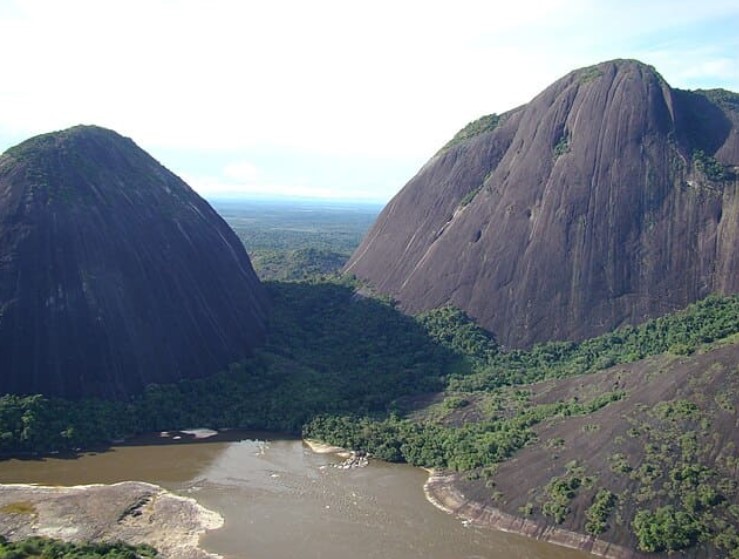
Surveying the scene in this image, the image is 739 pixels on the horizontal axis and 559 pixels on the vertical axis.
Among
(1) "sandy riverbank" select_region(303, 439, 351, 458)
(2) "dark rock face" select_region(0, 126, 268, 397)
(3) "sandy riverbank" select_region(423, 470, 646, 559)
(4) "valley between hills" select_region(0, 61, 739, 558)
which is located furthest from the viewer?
(2) "dark rock face" select_region(0, 126, 268, 397)

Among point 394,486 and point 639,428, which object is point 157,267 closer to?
point 394,486

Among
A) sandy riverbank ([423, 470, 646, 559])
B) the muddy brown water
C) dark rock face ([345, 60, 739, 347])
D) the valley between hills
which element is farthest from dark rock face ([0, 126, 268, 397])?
sandy riverbank ([423, 470, 646, 559])

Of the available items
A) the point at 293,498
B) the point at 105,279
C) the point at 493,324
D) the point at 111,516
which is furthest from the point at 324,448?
the point at 493,324

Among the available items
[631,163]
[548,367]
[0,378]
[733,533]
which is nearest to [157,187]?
[0,378]

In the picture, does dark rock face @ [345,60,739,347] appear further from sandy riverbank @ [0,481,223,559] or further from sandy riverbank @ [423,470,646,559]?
sandy riverbank @ [0,481,223,559]

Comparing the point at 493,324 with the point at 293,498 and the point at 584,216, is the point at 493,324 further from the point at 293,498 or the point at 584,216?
the point at 293,498

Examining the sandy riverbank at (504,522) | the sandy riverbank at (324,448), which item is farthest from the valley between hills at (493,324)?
the sandy riverbank at (324,448)

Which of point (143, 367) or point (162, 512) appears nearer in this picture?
point (162, 512)
